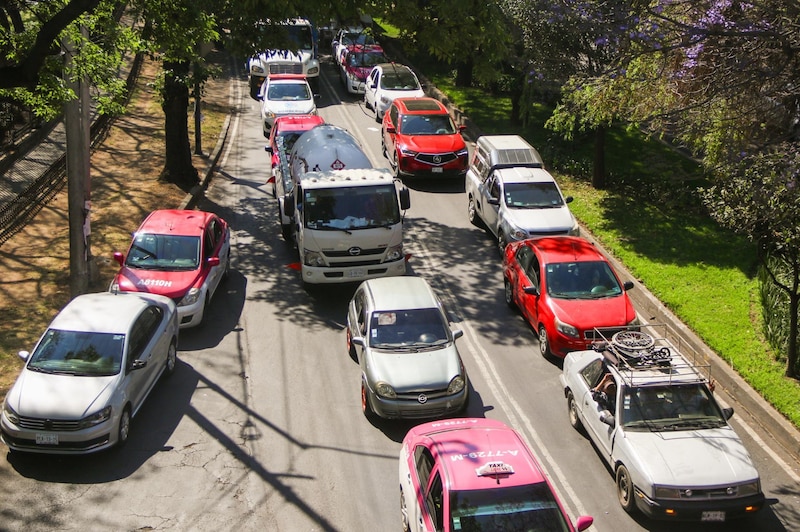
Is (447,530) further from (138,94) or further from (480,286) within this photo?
(138,94)

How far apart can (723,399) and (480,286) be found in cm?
576

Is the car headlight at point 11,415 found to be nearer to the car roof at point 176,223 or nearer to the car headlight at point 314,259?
the car roof at point 176,223

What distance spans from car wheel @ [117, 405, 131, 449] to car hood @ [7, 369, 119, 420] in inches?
16.4

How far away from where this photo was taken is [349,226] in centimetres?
1652

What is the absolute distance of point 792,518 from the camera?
10.8 m

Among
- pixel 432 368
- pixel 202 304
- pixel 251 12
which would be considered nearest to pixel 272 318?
pixel 202 304

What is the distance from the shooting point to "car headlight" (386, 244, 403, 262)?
16719 millimetres

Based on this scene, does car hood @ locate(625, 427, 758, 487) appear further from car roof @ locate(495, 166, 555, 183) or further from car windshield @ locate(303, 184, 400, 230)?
car roof @ locate(495, 166, 555, 183)

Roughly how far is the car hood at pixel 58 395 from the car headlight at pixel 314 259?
5.43 meters

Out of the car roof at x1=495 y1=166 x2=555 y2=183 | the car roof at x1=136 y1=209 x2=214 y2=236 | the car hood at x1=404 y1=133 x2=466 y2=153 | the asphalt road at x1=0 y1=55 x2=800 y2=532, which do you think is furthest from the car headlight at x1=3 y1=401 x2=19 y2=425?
the car hood at x1=404 y1=133 x2=466 y2=153

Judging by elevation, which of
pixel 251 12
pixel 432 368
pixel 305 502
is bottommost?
pixel 305 502

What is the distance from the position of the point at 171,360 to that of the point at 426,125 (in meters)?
12.6

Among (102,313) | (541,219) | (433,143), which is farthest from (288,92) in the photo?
(102,313)

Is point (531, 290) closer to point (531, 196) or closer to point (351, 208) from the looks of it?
point (351, 208)
